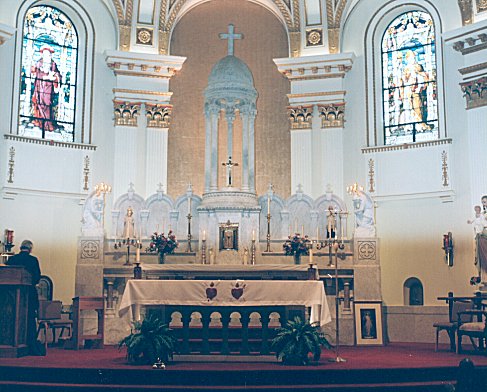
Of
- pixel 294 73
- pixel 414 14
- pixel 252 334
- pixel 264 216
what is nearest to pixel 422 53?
pixel 414 14

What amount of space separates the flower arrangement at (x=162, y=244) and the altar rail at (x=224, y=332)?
3.63 meters

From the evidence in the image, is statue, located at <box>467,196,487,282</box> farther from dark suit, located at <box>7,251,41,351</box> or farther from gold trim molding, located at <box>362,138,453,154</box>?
dark suit, located at <box>7,251,41,351</box>

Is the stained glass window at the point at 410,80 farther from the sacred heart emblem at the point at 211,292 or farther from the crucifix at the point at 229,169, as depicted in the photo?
the sacred heart emblem at the point at 211,292

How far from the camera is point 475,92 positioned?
16.6 meters

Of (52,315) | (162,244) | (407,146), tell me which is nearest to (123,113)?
(162,244)

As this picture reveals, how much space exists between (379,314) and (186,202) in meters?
5.30

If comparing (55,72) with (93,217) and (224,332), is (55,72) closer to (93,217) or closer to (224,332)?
(93,217)

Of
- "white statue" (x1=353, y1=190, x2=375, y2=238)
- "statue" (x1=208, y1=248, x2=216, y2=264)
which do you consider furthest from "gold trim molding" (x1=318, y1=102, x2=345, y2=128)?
"statue" (x1=208, y1=248, x2=216, y2=264)

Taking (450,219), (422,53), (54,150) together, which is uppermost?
(422,53)

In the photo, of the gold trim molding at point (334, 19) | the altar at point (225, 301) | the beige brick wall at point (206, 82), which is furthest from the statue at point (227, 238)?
the gold trim molding at point (334, 19)

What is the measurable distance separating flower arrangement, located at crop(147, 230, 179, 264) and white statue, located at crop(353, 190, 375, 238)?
404 centimetres

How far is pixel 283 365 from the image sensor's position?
11.0 metres

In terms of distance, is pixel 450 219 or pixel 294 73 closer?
pixel 450 219

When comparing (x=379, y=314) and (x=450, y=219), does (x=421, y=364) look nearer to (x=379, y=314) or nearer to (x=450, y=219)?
(x=379, y=314)
